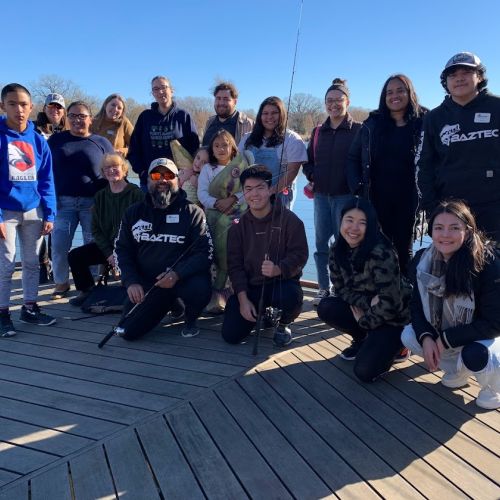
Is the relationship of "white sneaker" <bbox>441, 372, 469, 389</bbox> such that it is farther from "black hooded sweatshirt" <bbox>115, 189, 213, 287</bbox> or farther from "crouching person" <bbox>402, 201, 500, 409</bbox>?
"black hooded sweatshirt" <bbox>115, 189, 213, 287</bbox>

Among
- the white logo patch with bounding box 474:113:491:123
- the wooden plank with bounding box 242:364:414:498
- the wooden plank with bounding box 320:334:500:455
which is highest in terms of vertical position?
the white logo patch with bounding box 474:113:491:123

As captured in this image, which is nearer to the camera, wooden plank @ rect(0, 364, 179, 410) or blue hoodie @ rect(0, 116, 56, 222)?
wooden plank @ rect(0, 364, 179, 410)

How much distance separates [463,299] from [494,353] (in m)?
0.32

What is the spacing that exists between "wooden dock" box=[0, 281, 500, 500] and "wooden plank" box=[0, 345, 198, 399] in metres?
0.01

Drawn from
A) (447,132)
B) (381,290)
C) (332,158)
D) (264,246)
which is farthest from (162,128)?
(381,290)

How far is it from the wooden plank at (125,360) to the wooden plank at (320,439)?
298mm

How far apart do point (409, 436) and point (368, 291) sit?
0.97 m

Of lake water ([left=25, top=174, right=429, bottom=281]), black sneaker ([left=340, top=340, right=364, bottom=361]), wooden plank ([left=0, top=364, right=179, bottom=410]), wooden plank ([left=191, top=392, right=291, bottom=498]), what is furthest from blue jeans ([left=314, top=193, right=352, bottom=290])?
lake water ([left=25, top=174, right=429, bottom=281])

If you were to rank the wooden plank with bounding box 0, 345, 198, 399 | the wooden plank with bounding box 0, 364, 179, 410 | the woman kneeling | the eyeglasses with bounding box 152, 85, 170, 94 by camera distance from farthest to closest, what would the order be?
the eyeglasses with bounding box 152, 85, 170, 94 → the woman kneeling → the wooden plank with bounding box 0, 345, 198, 399 → the wooden plank with bounding box 0, 364, 179, 410

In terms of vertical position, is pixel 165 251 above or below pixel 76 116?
below

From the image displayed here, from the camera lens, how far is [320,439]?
2.37 metres

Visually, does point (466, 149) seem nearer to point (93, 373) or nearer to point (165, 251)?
point (165, 251)

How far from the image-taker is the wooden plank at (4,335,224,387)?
3020 mm

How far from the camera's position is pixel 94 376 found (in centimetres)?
308
